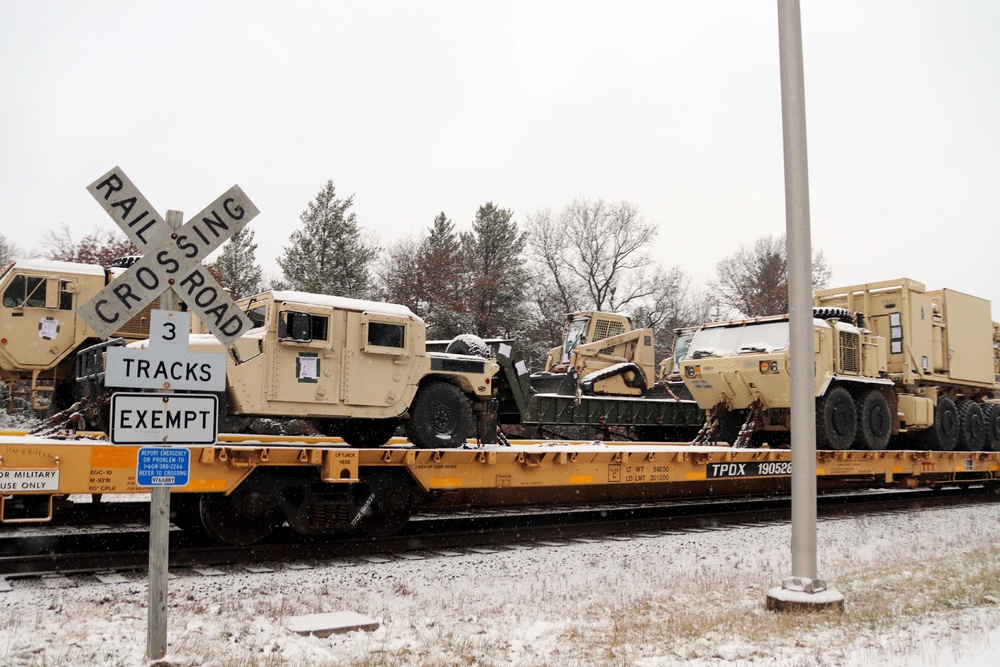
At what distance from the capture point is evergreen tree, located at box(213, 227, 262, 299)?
3303 cm

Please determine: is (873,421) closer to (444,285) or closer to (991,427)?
(991,427)

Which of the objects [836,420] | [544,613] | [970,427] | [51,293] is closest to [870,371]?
[836,420]

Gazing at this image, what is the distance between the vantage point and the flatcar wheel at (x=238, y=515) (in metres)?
8.88

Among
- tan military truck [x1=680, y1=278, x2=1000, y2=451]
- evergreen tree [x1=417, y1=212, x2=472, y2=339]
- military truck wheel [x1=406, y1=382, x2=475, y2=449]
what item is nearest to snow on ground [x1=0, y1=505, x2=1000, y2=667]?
military truck wheel [x1=406, y1=382, x2=475, y2=449]

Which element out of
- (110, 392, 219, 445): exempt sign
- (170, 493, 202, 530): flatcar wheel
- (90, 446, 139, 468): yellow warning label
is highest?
(110, 392, 219, 445): exempt sign

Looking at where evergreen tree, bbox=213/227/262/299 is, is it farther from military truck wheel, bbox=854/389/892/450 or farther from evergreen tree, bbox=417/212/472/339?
military truck wheel, bbox=854/389/892/450

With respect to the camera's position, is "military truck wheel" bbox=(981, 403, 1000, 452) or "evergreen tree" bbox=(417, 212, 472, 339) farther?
"evergreen tree" bbox=(417, 212, 472, 339)

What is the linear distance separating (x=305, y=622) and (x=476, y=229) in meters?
35.8

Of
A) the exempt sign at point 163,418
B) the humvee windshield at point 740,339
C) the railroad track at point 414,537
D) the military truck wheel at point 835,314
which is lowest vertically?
the railroad track at point 414,537

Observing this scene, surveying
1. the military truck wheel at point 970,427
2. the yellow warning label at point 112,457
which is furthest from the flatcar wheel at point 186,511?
the military truck wheel at point 970,427

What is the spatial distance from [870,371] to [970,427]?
4221mm

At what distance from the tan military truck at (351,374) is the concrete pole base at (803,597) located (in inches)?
183

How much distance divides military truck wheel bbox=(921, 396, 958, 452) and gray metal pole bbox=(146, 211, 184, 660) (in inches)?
595

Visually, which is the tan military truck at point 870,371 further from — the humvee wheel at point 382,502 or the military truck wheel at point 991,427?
the humvee wheel at point 382,502
